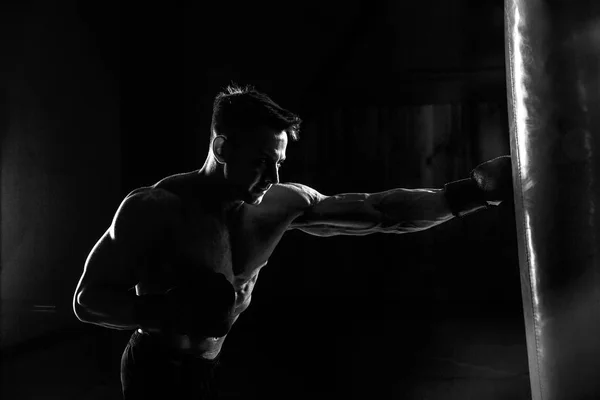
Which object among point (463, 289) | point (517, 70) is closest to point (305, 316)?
point (463, 289)

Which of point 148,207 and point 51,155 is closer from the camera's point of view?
point 148,207

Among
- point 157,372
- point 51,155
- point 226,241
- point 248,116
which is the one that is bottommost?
point 157,372

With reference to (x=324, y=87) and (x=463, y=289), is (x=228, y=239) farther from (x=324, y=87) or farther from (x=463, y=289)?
(x=463, y=289)

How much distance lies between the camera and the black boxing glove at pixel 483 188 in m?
1.08

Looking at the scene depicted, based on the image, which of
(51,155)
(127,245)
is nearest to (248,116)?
(127,245)

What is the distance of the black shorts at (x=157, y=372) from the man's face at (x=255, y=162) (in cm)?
35

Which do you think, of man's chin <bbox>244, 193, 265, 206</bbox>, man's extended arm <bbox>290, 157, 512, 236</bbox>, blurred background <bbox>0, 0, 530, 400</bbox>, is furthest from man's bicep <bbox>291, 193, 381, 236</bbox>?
blurred background <bbox>0, 0, 530, 400</bbox>

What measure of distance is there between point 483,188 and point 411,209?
0.16 metres

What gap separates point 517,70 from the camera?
88cm

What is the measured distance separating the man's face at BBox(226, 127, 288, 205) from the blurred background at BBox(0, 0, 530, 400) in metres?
1.68

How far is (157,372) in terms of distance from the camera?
110cm

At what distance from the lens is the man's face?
1.11 metres

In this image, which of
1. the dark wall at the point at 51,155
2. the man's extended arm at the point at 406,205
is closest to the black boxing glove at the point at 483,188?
the man's extended arm at the point at 406,205

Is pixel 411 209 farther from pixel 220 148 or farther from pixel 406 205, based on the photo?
pixel 220 148
